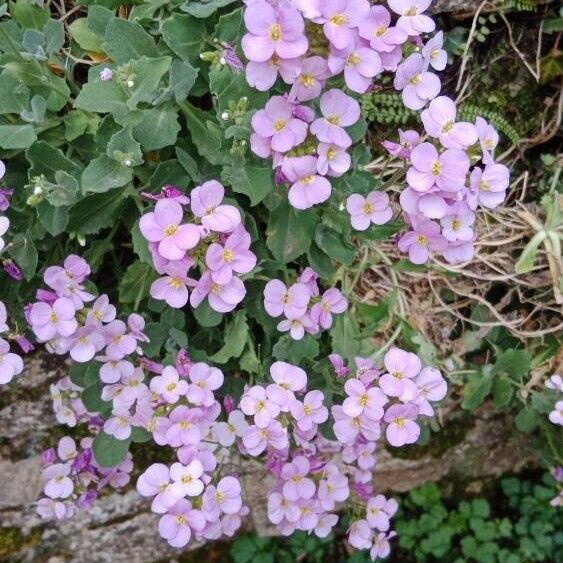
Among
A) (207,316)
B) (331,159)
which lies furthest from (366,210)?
(207,316)

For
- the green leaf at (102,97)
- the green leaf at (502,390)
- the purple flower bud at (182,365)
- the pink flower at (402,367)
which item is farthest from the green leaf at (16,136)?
the green leaf at (502,390)

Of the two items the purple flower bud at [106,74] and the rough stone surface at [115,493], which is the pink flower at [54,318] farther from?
the rough stone surface at [115,493]

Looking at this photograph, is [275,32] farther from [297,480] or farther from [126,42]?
[297,480]

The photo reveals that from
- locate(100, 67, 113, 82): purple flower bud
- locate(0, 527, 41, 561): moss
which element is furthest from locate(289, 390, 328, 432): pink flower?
locate(0, 527, 41, 561): moss

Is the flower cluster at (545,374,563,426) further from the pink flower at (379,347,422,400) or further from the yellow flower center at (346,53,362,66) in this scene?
the yellow flower center at (346,53,362,66)

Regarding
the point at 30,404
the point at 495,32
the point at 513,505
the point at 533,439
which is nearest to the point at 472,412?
the point at 533,439

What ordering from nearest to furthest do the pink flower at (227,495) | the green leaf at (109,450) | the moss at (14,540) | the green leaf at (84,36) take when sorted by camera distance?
the pink flower at (227,495) → the green leaf at (84,36) → the green leaf at (109,450) → the moss at (14,540)
